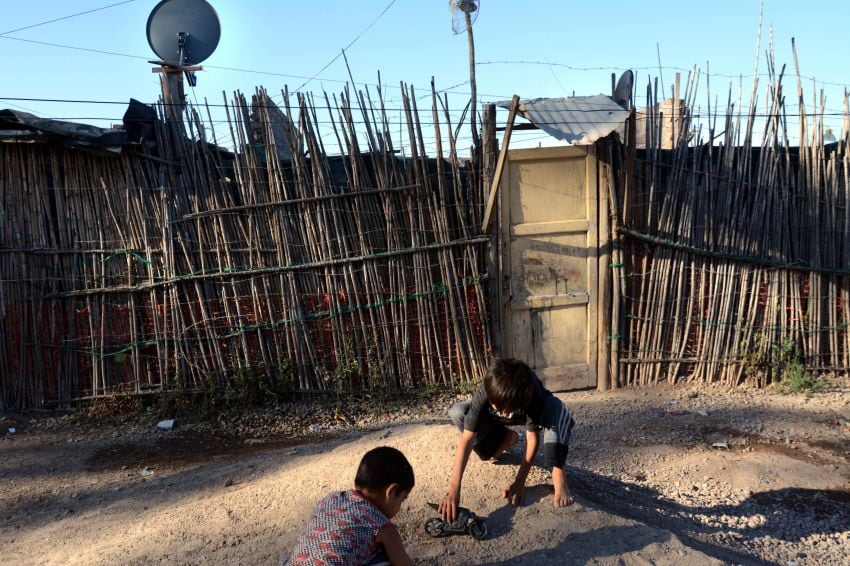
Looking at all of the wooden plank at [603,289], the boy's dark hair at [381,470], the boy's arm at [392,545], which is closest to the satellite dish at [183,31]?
the wooden plank at [603,289]

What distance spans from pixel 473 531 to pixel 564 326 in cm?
353

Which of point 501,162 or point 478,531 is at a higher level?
point 501,162

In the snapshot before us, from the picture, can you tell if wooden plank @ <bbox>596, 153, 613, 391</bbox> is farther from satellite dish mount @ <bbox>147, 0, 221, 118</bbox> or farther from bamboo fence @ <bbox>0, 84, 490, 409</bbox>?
satellite dish mount @ <bbox>147, 0, 221, 118</bbox>

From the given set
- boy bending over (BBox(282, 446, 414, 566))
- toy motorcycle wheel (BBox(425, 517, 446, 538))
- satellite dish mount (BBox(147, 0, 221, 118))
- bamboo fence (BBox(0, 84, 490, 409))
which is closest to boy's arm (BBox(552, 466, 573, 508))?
toy motorcycle wheel (BBox(425, 517, 446, 538))

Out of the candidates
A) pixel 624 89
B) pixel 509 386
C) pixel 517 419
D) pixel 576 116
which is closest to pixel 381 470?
pixel 509 386

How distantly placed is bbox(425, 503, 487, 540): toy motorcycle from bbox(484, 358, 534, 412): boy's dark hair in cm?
53

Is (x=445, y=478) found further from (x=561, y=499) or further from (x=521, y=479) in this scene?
(x=561, y=499)

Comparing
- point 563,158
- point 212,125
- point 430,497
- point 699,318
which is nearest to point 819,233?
point 699,318

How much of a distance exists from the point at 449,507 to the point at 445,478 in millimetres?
432

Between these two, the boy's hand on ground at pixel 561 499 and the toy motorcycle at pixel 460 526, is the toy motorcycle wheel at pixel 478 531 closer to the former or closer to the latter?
the toy motorcycle at pixel 460 526

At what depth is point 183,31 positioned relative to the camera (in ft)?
20.9

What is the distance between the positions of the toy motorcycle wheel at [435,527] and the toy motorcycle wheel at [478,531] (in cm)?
13

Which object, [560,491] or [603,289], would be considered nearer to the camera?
[560,491]

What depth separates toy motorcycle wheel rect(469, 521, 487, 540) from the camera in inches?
122
